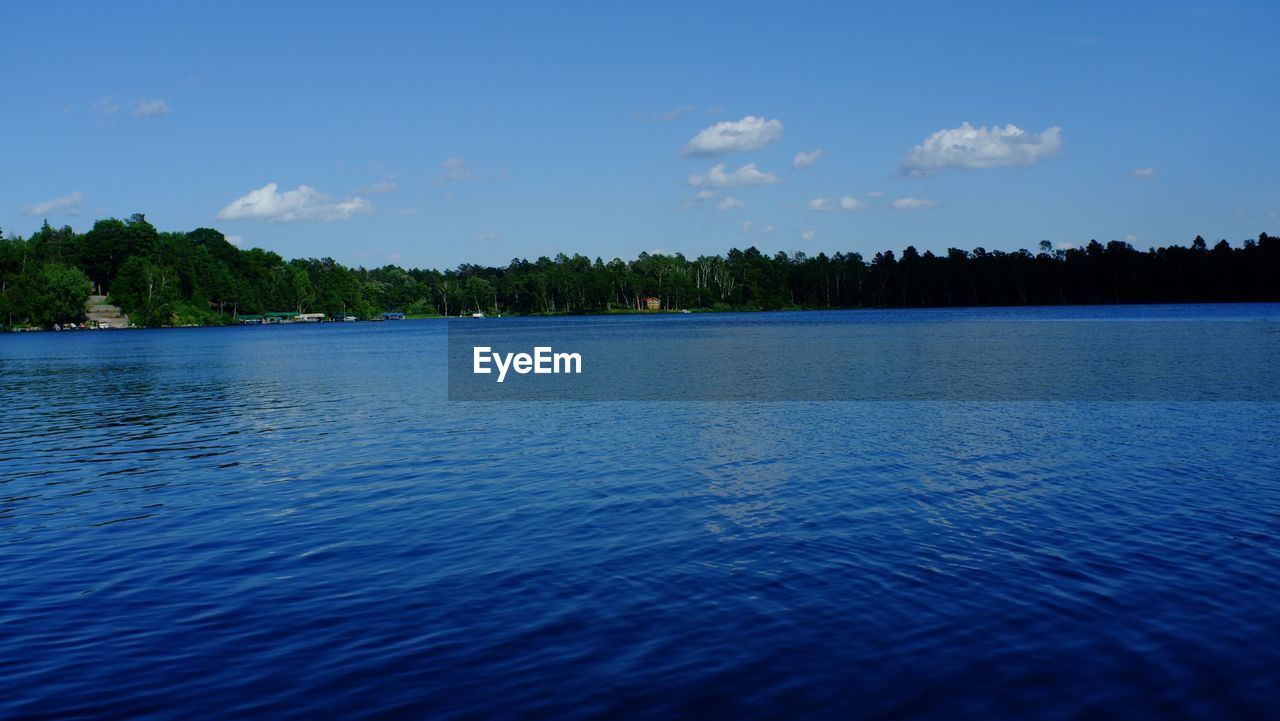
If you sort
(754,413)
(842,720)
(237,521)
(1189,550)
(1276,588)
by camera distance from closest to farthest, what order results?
(842,720) < (1276,588) < (1189,550) < (237,521) < (754,413)

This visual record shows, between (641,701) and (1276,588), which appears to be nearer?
(641,701)

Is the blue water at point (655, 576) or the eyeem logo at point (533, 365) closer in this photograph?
the blue water at point (655, 576)

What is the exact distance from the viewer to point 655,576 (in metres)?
17.8

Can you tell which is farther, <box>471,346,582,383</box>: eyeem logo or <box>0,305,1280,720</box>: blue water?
<box>471,346,582,383</box>: eyeem logo

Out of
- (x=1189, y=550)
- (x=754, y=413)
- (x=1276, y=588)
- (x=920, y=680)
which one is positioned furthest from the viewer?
(x=754, y=413)

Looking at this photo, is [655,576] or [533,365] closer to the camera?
[655,576]

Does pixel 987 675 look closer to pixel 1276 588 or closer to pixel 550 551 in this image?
pixel 1276 588

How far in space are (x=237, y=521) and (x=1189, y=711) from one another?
67.4ft

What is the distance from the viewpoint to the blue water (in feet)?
41.5

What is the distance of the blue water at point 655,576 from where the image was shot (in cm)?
1264

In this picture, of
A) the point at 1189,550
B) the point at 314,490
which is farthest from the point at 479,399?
the point at 1189,550

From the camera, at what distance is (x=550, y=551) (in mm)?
19906

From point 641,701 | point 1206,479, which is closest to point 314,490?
point 641,701

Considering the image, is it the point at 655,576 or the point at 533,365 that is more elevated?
the point at 655,576
